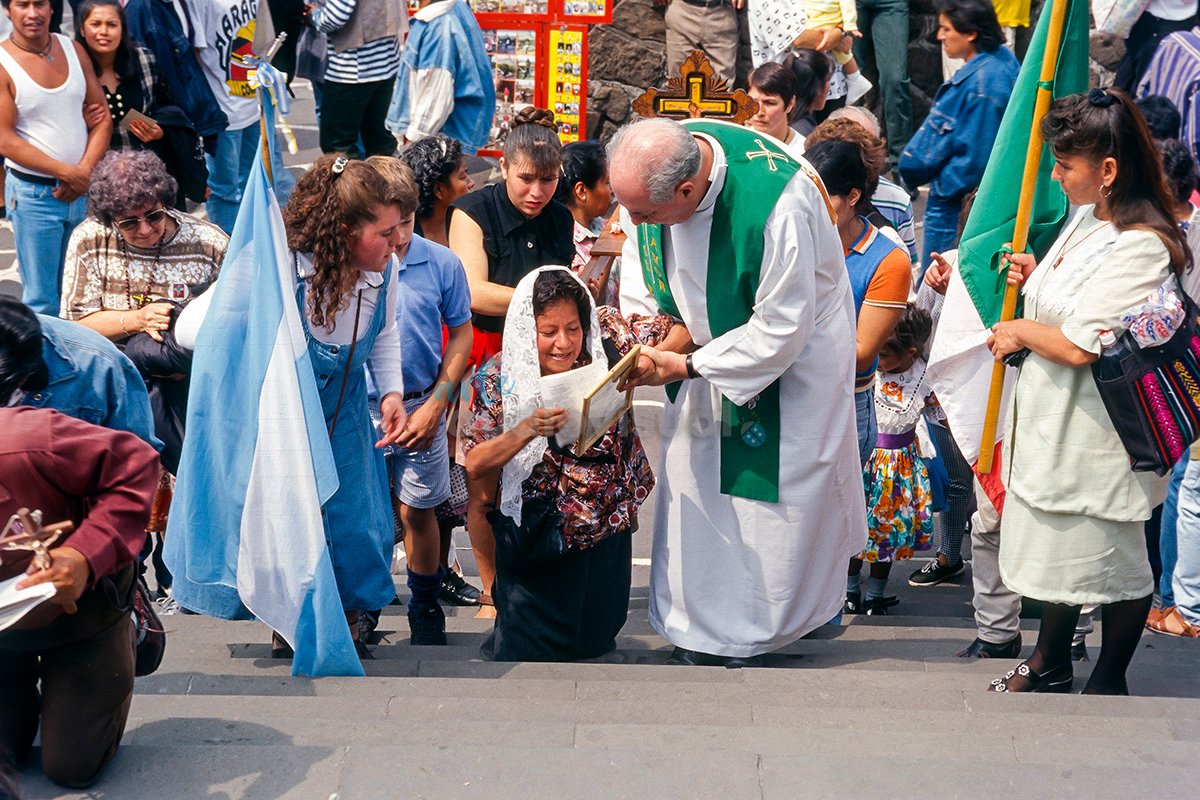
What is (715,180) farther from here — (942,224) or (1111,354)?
(942,224)

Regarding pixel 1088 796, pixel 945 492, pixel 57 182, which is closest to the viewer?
pixel 1088 796

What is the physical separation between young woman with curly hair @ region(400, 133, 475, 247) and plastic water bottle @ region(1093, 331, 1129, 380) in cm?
241

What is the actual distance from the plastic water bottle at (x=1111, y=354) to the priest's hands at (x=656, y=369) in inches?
43.7

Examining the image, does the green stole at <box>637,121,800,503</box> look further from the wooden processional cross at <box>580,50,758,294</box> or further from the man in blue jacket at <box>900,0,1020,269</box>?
the man in blue jacket at <box>900,0,1020,269</box>

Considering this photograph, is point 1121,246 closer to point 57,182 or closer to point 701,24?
point 57,182

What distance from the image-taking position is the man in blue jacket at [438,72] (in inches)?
313

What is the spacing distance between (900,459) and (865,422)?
36cm

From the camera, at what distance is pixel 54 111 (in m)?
6.16

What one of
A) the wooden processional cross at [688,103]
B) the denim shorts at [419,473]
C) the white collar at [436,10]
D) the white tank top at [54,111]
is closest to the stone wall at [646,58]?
the white collar at [436,10]

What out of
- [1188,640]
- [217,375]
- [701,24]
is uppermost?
[701,24]

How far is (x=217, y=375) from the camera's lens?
3.91m

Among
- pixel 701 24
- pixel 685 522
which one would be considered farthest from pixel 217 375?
pixel 701 24

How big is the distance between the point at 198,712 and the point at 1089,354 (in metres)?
2.36

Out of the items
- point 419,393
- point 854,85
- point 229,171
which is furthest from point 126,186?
point 854,85
